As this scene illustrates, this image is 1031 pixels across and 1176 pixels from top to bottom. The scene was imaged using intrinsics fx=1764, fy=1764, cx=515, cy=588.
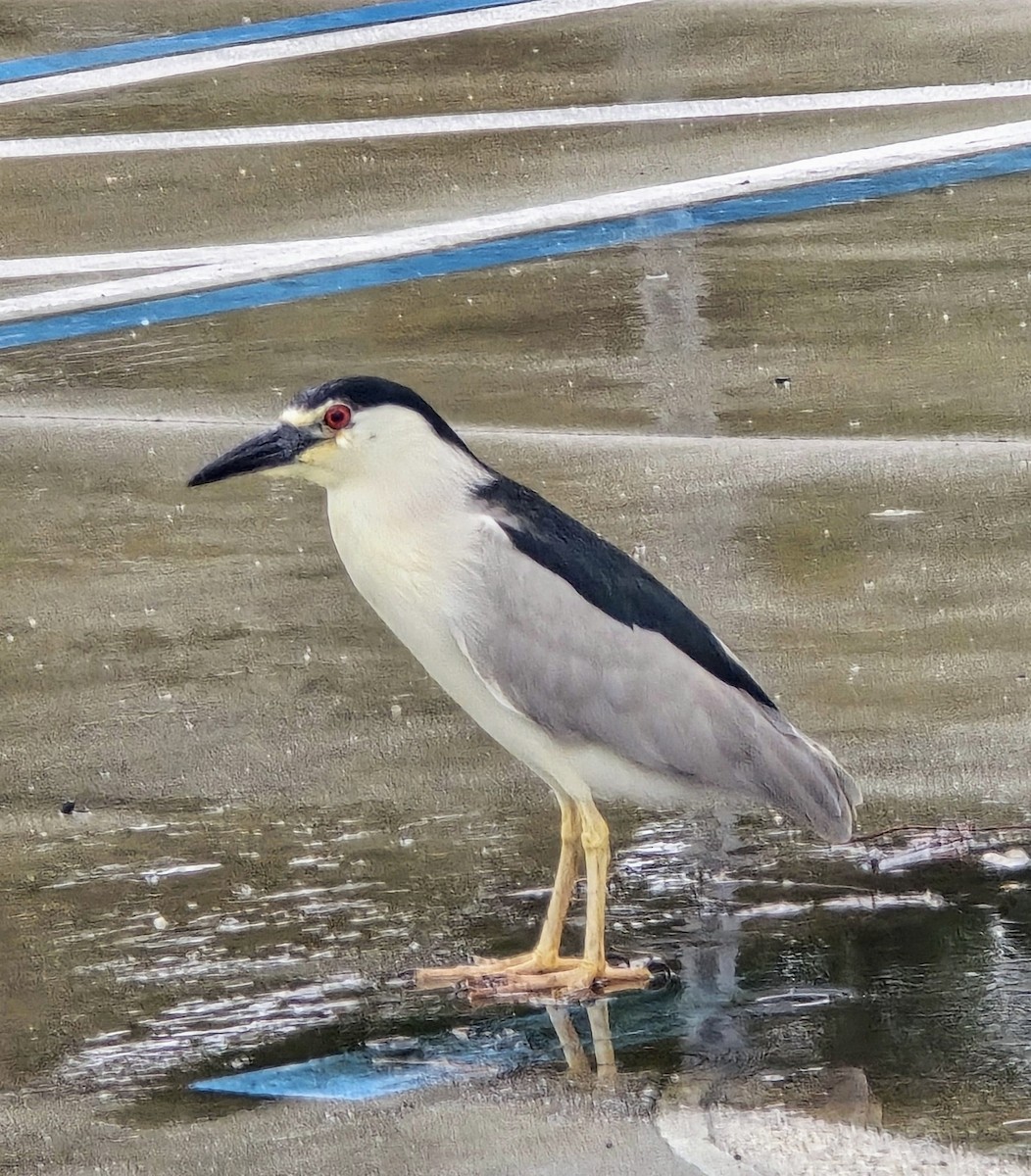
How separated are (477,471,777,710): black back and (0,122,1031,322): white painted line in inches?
93.4

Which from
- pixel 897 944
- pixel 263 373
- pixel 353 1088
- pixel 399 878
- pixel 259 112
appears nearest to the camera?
pixel 353 1088

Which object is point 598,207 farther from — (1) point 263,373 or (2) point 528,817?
(2) point 528,817

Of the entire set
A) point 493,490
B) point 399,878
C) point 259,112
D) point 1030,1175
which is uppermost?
point 259,112

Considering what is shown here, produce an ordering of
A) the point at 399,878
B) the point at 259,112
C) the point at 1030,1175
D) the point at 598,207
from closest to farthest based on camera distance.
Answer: the point at 1030,1175
the point at 399,878
the point at 598,207
the point at 259,112

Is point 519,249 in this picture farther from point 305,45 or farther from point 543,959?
point 543,959

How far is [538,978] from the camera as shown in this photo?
304cm

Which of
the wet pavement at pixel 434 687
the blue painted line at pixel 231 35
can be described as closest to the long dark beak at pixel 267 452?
the wet pavement at pixel 434 687

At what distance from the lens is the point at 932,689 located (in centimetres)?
386

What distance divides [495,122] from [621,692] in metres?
3.38

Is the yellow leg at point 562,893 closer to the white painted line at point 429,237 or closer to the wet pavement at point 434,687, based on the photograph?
the wet pavement at point 434,687

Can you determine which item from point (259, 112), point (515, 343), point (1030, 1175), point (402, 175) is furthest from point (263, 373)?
point (1030, 1175)

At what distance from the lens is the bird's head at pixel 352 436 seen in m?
3.09

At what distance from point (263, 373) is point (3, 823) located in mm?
1785

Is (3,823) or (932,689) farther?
(932,689)
